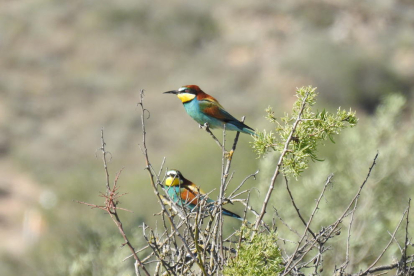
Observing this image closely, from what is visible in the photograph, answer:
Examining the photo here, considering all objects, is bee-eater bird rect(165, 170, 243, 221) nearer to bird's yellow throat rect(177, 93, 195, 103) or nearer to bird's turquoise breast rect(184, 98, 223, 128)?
bird's turquoise breast rect(184, 98, 223, 128)

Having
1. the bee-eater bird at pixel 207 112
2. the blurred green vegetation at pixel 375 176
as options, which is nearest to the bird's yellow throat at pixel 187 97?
the bee-eater bird at pixel 207 112

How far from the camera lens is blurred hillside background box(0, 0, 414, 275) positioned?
832 inches

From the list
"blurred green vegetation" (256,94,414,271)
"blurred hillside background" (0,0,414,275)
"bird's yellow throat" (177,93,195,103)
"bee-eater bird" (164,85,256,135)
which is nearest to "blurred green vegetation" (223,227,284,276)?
"bee-eater bird" (164,85,256,135)

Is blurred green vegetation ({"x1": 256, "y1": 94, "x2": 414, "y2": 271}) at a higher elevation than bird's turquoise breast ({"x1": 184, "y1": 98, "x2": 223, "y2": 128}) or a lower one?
higher

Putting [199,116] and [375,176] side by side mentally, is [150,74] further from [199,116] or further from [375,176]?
[199,116]


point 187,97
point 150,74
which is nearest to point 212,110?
point 187,97

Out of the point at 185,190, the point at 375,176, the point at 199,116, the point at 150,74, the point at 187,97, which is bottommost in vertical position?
the point at 185,190

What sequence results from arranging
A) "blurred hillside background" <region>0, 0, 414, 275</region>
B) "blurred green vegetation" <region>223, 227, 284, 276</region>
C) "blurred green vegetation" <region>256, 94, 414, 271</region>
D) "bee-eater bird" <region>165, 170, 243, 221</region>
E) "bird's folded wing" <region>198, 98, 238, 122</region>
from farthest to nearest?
"blurred hillside background" <region>0, 0, 414, 275</region> < "blurred green vegetation" <region>256, 94, 414, 271</region> < "bird's folded wing" <region>198, 98, 238, 122</region> < "bee-eater bird" <region>165, 170, 243, 221</region> < "blurred green vegetation" <region>223, 227, 284, 276</region>

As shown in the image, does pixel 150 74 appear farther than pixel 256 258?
Yes

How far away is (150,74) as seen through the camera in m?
28.0

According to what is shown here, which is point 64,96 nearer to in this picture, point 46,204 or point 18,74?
point 18,74

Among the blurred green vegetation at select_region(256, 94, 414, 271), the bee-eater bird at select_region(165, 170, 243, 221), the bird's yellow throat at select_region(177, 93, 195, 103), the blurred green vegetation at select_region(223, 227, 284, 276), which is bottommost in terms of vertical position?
the blurred green vegetation at select_region(223, 227, 284, 276)

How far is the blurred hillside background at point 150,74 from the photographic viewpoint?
832 inches

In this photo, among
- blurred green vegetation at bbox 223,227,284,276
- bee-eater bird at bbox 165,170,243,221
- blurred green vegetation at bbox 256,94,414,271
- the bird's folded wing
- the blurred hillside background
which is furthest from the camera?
the blurred hillside background
